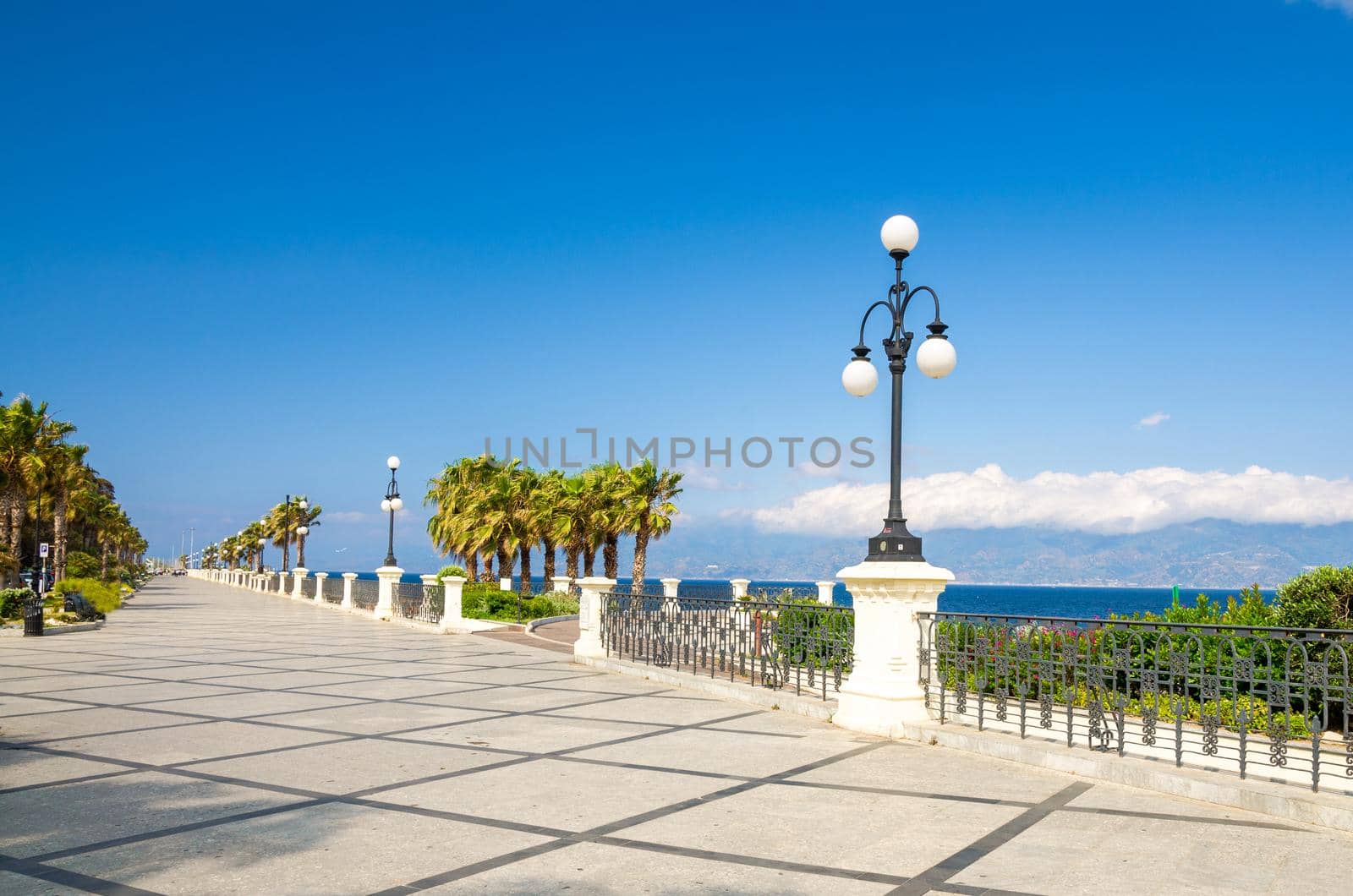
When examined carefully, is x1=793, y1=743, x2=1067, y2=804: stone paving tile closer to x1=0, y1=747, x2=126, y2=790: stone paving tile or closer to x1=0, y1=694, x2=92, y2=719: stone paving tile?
x1=0, y1=747, x2=126, y2=790: stone paving tile

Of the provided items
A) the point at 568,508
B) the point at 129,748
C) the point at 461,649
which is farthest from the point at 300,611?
the point at 129,748

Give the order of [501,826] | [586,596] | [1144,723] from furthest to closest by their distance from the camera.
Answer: [586,596]
[1144,723]
[501,826]

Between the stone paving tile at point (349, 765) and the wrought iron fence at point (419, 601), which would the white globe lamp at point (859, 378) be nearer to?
the stone paving tile at point (349, 765)

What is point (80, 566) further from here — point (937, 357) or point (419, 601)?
point (937, 357)

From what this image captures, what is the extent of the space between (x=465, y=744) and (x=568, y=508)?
119 feet

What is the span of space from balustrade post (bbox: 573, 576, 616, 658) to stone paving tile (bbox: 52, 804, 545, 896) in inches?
389

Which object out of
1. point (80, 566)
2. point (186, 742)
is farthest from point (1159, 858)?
point (80, 566)

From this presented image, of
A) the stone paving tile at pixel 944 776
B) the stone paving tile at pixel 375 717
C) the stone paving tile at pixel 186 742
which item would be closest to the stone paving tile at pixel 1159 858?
the stone paving tile at pixel 944 776

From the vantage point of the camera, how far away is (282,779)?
24.1 feet

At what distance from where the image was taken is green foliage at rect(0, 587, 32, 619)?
26.2 m

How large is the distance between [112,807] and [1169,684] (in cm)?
897

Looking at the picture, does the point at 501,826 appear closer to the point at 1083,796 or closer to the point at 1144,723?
the point at 1083,796

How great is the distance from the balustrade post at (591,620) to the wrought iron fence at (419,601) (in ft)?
32.7

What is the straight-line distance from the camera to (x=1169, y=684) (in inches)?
366
